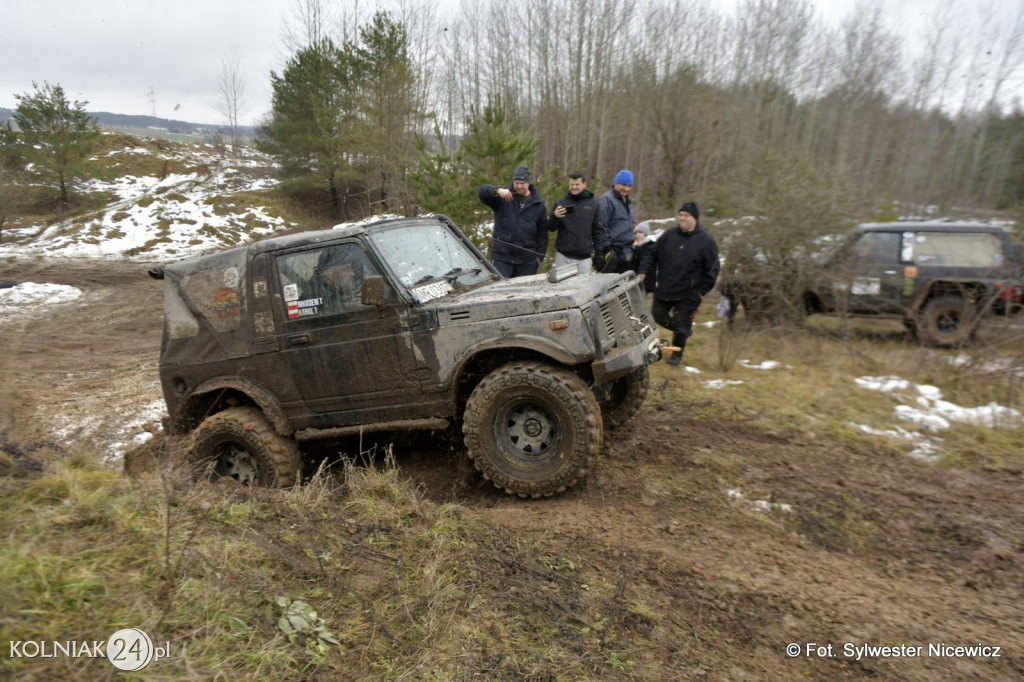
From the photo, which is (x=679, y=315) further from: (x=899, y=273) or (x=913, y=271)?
(x=913, y=271)

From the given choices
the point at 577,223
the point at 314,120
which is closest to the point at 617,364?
the point at 577,223

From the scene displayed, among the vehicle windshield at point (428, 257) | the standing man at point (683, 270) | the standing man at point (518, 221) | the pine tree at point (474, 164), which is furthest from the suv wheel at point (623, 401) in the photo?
the pine tree at point (474, 164)

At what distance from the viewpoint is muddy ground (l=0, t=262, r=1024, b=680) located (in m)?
2.50

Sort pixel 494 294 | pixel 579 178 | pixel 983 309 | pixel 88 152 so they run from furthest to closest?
pixel 88 152 → pixel 579 178 → pixel 983 309 → pixel 494 294

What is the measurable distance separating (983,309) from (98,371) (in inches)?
432

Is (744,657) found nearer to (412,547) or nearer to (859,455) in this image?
(412,547)

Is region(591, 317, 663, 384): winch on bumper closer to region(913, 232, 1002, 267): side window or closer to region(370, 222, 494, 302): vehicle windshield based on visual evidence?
region(370, 222, 494, 302): vehicle windshield

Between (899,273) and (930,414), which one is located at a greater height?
(899,273)

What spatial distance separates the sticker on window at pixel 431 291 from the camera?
412cm

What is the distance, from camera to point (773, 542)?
11.1ft

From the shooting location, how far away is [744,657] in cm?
245

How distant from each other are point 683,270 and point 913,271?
12.2 ft

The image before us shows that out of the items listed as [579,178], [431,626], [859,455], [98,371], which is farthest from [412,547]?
[98,371]

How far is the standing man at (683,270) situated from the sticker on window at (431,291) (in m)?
2.90
